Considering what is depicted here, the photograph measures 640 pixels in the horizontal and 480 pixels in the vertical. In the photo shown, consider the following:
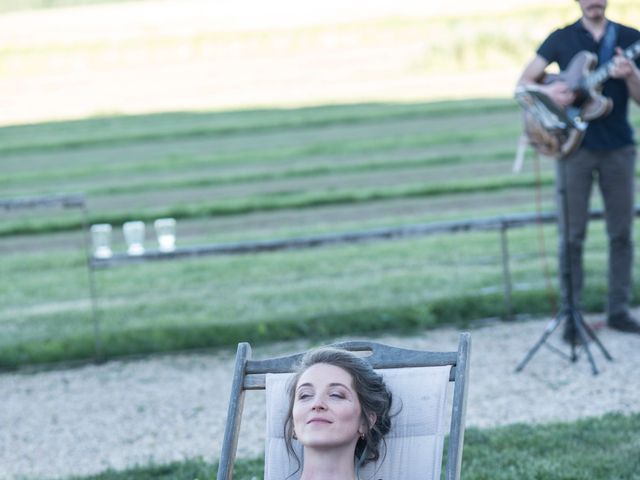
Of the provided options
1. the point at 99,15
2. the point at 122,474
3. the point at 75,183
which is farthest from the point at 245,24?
the point at 122,474

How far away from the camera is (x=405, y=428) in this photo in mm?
4645

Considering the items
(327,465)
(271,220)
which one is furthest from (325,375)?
(271,220)

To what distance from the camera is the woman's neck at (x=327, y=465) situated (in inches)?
168

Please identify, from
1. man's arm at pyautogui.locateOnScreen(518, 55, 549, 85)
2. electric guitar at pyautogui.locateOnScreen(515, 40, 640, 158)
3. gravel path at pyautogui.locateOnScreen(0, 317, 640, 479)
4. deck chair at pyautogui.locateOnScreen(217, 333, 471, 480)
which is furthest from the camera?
man's arm at pyautogui.locateOnScreen(518, 55, 549, 85)

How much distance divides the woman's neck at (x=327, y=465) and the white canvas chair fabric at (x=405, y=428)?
28 centimetres

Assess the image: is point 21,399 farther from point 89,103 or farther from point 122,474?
point 89,103

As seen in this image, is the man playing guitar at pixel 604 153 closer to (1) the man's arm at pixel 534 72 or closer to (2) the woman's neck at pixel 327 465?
(1) the man's arm at pixel 534 72

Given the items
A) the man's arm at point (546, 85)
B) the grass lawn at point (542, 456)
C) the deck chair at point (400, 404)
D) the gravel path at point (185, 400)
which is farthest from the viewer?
the man's arm at point (546, 85)

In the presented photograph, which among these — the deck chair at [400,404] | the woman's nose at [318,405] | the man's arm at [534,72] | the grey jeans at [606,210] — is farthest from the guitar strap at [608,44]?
the woman's nose at [318,405]

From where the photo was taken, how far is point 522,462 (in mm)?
5773

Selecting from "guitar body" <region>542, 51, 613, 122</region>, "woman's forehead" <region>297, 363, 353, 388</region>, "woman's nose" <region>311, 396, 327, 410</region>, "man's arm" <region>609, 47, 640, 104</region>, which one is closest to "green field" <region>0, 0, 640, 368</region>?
"guitar body" <region>542, 51, 613, 122</region>

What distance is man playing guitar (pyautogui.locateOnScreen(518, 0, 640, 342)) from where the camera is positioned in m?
7.54

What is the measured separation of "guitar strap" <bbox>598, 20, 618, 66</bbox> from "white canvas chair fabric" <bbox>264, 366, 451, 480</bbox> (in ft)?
11.7

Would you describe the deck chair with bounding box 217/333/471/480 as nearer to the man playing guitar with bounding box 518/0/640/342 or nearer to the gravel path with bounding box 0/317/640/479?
the gravel path with bounding box 0/317/640/479
